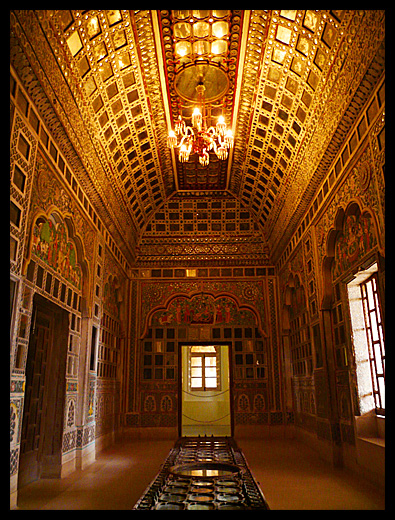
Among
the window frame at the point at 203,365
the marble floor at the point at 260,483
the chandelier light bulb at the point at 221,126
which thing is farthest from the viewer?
the window frame at the point at 203,365

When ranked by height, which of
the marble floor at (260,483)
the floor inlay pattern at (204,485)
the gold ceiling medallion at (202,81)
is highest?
the gold ceiling medallion at (202,81)

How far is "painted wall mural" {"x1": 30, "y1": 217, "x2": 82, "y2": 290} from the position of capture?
5.66 metres

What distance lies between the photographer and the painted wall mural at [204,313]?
11.7 meters

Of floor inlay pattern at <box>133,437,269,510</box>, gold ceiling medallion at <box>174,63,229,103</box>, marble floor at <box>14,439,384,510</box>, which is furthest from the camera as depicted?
gold ceiling medallion at <box>174,63,229,103</box>

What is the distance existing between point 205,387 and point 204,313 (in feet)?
18.5

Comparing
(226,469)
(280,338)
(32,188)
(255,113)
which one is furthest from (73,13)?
(280,338)

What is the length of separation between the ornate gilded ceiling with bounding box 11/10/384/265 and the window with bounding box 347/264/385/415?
85.7 inches

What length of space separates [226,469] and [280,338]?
5.70 metres

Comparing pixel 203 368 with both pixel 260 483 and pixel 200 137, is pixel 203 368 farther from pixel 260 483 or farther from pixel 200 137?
pixel 200 137

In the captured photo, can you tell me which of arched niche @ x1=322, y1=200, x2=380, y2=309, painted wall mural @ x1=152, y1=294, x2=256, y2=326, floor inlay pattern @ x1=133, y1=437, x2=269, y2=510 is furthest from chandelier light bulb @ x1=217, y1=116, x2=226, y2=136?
painted wall mural @ x1=152, y1=294, x2=256, y2=326

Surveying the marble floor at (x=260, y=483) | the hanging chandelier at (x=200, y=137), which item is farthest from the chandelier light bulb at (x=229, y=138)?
the marble floor at (x=260, y=483)

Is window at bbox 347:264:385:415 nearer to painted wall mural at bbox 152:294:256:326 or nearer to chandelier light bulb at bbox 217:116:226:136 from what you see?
chandelier light bulb at bbox 217:116:226:136

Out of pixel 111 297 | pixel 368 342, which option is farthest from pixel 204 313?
pixel 368 342

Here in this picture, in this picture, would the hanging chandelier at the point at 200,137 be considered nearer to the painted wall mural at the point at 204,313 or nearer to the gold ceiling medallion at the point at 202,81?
the gold ceiling medallion at the point at 202,81
